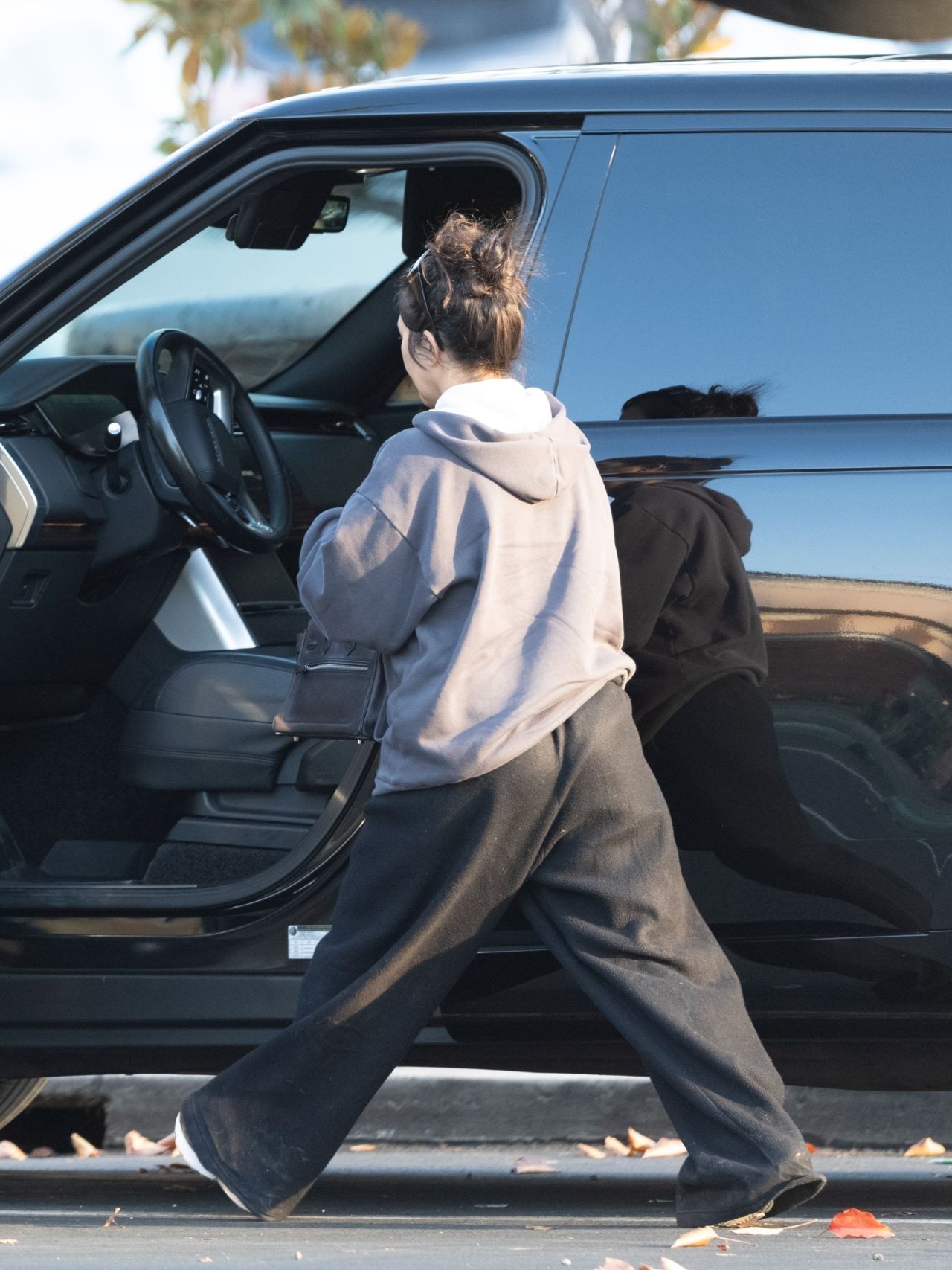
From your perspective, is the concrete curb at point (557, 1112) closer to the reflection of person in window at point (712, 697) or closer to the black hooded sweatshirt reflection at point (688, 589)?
the reflection of person in window at point (712, 697)

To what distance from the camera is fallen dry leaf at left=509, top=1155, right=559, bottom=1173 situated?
332 centimetres

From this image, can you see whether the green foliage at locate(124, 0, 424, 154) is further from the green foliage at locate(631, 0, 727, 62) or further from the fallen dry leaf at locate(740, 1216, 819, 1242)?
the fallen dry leaf at locate(740, 1216, 819, 1242)

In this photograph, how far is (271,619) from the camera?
11.8ft

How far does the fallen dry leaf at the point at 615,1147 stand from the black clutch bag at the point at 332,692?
1671 mm

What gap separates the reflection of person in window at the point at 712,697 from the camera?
2211mm

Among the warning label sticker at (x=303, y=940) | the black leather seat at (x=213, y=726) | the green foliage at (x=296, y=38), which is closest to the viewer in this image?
the warning label sticker at (x=303, y=940)

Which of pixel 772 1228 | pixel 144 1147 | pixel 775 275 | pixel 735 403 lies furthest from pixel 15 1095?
pixel 775 275

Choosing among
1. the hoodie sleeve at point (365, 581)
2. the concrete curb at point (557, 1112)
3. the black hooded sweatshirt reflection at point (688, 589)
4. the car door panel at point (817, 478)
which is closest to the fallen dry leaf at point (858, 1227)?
the car door panel at point (817, 478)

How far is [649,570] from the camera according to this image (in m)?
2.22

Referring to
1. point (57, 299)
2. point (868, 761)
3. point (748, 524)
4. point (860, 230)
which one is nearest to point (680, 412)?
point (748, 524)

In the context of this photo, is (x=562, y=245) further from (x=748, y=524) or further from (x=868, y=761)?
(x=868, y=761)

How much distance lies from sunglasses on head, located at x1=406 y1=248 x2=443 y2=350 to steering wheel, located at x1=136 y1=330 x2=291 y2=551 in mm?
794

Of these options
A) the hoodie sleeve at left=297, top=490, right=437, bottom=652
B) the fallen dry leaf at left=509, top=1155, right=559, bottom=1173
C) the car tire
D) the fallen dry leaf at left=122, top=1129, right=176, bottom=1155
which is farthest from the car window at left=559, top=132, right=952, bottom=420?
the fallen dry leaf at left=122, top=1129, right=176, bottom=1155

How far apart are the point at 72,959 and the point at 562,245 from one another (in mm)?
1270
